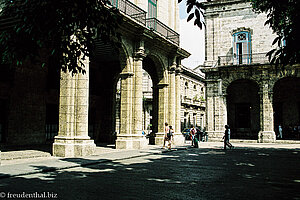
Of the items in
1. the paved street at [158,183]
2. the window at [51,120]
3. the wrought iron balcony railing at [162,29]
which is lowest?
the paved street at [158,183]

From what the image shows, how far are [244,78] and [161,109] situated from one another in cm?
1117

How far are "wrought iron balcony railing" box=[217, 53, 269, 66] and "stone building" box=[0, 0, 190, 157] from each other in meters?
6.73

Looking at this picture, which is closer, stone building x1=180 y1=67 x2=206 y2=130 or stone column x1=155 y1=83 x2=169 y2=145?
stone column x1=155 y1=83 x2=169 y2=145

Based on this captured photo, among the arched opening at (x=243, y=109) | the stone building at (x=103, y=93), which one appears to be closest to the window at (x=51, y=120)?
the stone building at (x=103, y=93)

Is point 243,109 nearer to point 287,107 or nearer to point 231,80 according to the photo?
point 231,80

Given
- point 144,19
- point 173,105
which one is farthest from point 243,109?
point 144,19

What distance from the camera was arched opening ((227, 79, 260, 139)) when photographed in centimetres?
2817

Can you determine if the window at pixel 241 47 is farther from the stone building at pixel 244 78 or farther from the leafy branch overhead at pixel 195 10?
the leafy branch overhead at pixel 195 10

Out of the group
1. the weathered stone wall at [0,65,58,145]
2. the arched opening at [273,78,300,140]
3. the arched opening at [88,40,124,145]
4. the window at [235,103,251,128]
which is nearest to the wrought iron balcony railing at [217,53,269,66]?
the arched opening at [273,78,300,140]

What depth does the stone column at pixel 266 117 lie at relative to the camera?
25203 mm

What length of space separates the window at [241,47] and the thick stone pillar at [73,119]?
18.9m

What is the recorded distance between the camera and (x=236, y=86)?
96.6 ft

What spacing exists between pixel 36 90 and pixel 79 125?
5749 mm

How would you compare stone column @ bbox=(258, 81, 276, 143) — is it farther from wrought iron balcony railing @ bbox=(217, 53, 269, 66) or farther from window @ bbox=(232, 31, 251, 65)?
window @ bbox=(232, 31, 251, 65)
